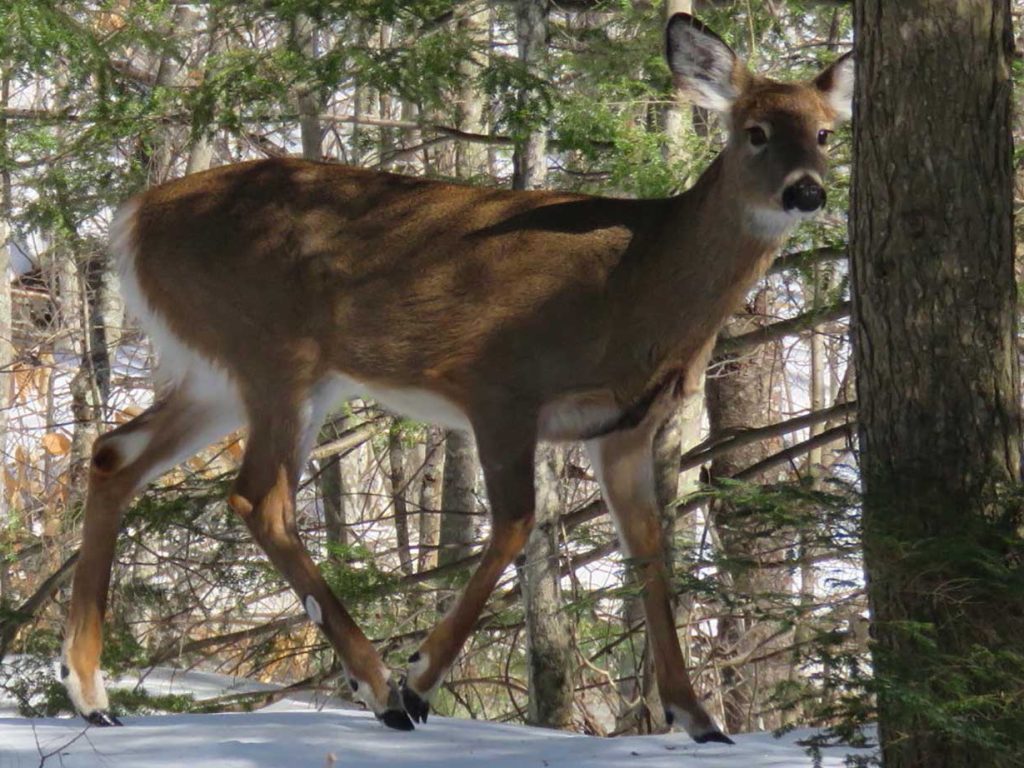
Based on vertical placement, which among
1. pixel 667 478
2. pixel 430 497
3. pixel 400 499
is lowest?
pixel 667 478

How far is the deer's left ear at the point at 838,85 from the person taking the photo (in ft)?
21.6

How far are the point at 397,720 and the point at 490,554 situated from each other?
725 mm

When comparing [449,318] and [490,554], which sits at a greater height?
[449,318]

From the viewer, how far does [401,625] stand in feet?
33.1

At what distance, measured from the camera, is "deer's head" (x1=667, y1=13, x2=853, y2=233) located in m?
6.19

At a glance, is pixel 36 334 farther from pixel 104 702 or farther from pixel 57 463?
pixel 104 702

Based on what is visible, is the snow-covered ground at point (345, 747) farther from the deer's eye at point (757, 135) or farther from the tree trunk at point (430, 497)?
the tree trunk at point (430, 497)

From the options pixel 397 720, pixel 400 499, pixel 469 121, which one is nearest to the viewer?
pixel 397 720

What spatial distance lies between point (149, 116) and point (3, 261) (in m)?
9.53

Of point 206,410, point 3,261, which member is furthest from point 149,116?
point 3,261

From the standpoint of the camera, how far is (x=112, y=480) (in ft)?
22.2

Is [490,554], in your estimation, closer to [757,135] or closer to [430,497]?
[757,135]

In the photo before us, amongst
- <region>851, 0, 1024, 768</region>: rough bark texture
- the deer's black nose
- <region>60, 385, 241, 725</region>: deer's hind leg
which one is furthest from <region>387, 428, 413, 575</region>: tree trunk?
<region>851, 0, 1024, 768</region>: rough bark texture

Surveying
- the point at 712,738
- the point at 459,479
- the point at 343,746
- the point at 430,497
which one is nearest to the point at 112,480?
the point at 343,746
